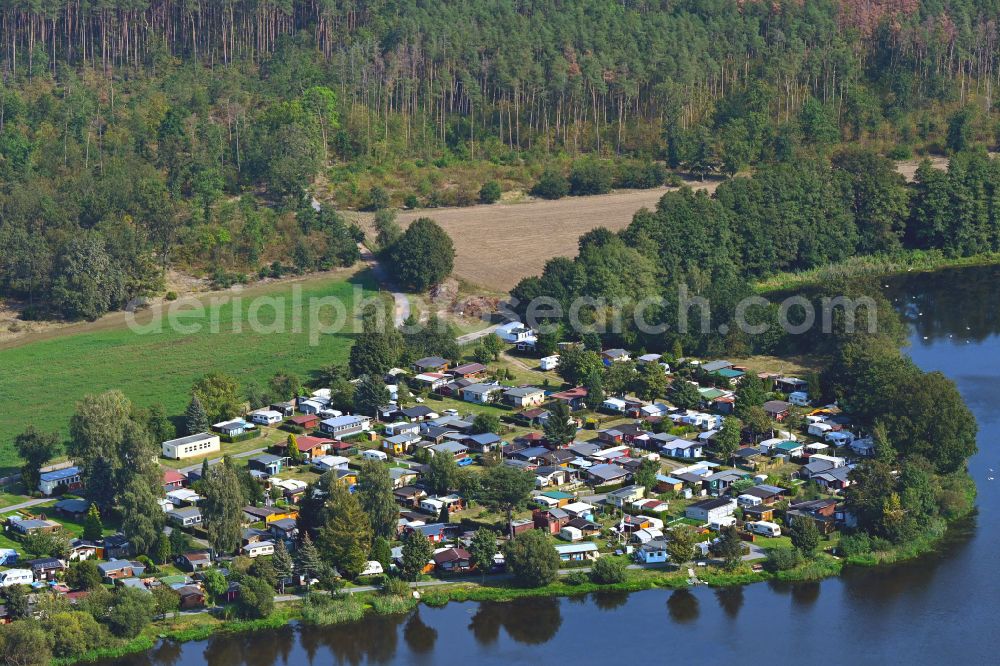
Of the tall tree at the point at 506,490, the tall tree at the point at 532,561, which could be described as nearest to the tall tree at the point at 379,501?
the tall tree at the point at 506,490

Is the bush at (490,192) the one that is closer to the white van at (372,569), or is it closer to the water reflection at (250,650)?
the white van at (372,569)

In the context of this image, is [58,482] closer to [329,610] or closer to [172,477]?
[172,477]

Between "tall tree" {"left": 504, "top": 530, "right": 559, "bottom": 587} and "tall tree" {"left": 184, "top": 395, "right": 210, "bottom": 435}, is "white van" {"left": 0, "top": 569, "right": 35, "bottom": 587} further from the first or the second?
"tall tree" {"left": 504, "top": 530, "right": 559, "bottom": 587}

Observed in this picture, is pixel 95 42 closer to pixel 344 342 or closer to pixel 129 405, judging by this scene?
pixel 344 342

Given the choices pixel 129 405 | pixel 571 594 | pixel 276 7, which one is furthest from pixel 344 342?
pixel 276 7

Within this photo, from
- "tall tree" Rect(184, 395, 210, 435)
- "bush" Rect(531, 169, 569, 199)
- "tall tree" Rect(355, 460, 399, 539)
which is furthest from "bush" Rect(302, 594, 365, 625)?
"bush" Rect(531, 169, 569, 199)

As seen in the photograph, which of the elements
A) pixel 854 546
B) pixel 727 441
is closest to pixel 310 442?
Answer: pixel 727 441
